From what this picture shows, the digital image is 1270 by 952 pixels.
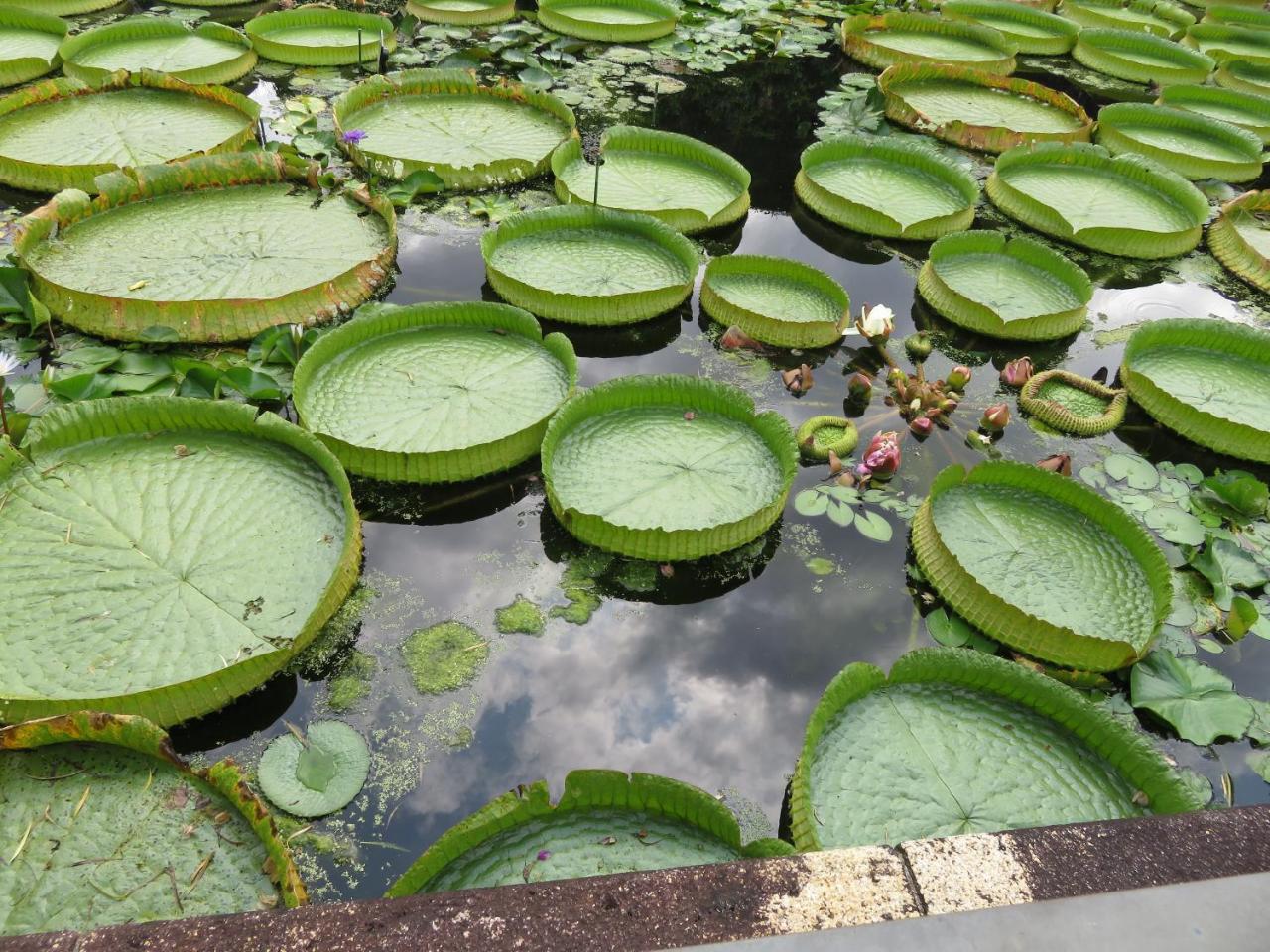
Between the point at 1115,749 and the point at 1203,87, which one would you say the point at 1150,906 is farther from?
the point at 1203,87

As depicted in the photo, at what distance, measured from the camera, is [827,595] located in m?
3.44

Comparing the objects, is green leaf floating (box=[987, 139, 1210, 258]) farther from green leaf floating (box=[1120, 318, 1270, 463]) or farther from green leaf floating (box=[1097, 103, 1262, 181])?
green leaf floating (box=[1120, 318, 1270, 463])

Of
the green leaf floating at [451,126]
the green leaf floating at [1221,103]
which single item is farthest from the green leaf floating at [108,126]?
the green leaf floating at [1221,103]

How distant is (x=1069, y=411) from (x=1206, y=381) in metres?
0.92

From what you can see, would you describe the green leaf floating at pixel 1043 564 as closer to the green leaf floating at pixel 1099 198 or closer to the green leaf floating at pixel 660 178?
the green leaf floating at pixel 660 178

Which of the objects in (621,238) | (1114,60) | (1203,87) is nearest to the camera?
(621,238)

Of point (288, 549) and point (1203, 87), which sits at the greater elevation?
point (1203, 87)

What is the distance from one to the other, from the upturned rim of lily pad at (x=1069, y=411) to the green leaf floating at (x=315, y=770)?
3614 millimetres

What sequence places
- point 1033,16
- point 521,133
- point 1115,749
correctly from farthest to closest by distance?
point 1033,16 < point 521,133 < point 1115,749

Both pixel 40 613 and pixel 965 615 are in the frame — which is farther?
pixel 965 615

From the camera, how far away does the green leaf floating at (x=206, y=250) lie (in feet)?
13.3

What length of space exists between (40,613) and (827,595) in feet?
9.34

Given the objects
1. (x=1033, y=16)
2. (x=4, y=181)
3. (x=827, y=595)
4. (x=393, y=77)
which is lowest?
(x=827, y=595)

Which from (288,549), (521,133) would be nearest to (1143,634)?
(288,549)
